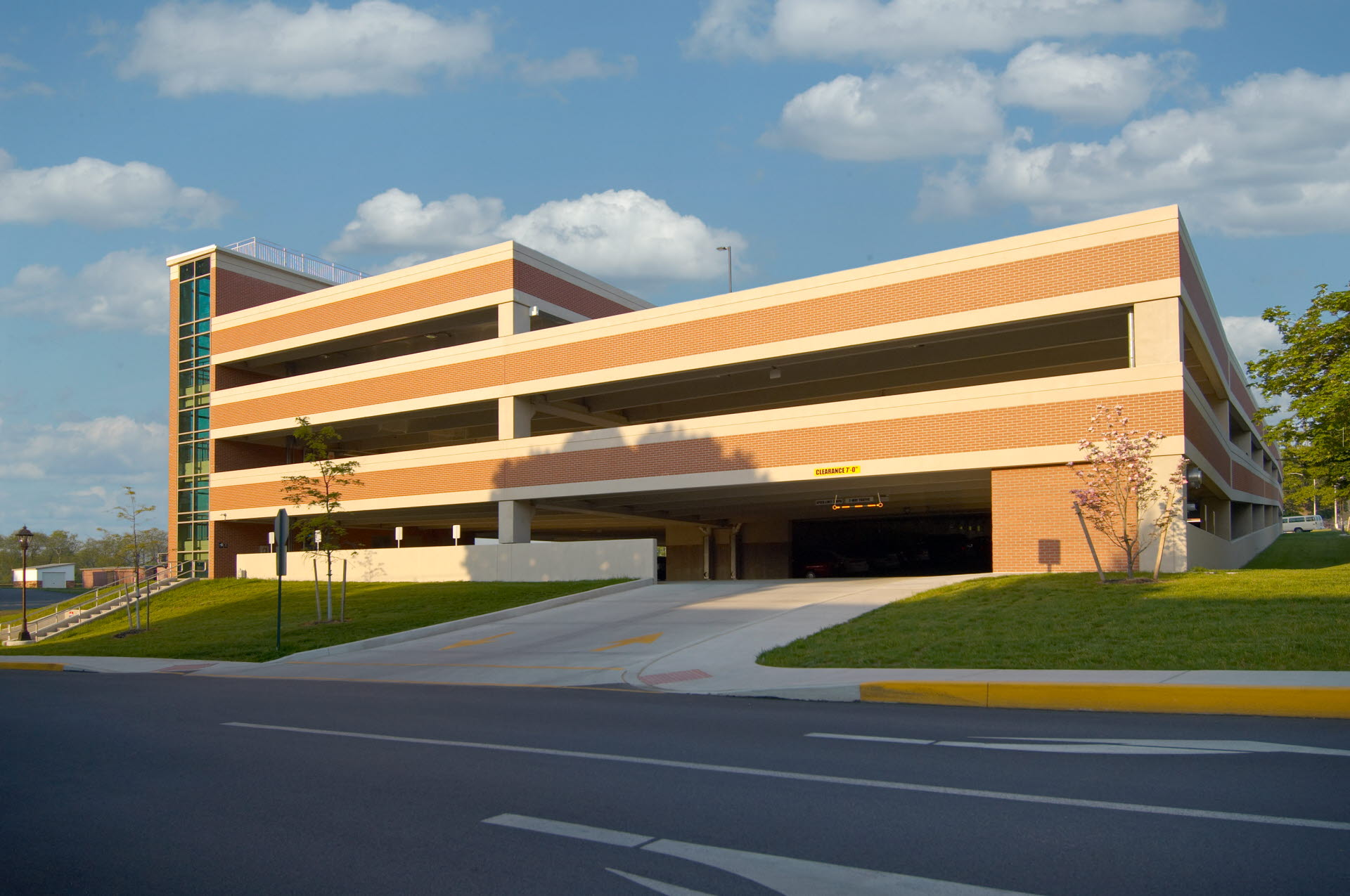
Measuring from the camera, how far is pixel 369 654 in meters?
20.9

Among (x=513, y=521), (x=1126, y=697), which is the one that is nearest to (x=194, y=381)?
(x=513, y=521)

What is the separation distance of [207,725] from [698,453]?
2189 centimetres

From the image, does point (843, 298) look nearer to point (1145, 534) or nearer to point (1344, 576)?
point (1145, 534)

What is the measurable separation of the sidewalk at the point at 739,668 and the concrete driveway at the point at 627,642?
0.20 feet

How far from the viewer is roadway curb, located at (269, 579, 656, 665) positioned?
21189 mm

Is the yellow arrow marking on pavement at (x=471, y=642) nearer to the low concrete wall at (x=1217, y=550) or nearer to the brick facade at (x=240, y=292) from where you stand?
the low concrete wall at (x=1217, y=550)

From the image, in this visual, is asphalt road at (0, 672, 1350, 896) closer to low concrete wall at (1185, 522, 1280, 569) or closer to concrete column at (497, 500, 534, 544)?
low concrete wall at (1185, 522, 1280, 569)

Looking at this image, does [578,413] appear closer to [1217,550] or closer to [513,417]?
[513,417]

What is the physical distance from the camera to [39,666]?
2248cm

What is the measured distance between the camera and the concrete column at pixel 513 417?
35.9 m

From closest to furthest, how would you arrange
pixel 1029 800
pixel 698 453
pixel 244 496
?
pixel 1029 800, pixel 698 453, pixel 244 496

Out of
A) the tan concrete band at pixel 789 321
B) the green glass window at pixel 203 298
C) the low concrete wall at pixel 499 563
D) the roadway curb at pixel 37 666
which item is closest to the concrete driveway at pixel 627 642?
the low concrete wall at pixel 499 563

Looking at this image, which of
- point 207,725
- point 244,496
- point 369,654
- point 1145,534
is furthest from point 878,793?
point 244,496

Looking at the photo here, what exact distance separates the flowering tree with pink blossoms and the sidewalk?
13.9 feet
